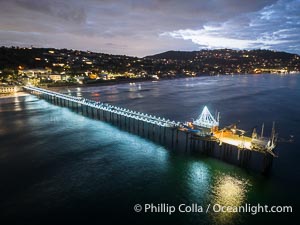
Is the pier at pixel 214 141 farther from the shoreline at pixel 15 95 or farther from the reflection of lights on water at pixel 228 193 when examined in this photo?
the shoreline at pixel 15 95

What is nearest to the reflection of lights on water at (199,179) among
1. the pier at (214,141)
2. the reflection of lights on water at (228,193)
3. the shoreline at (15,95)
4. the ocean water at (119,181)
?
the ocean water at (119,181)

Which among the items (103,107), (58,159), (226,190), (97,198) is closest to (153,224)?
(97,198)

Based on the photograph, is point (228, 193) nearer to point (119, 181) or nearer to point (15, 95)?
point (119, 181)

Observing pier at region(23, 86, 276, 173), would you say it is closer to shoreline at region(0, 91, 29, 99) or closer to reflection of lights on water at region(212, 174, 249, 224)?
reflection of lights on water at region(212, 174, 249, 224)

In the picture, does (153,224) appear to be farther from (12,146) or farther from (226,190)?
(12,146)

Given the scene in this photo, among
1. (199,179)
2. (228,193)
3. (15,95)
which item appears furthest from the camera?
(15,95)

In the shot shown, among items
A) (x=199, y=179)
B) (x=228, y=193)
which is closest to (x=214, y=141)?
(x=199, y=179)

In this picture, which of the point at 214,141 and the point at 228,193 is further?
the point at 214,141

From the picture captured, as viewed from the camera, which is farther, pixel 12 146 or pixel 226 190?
pixel 12 146
